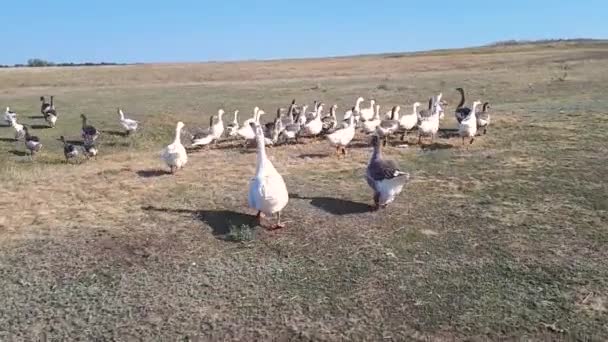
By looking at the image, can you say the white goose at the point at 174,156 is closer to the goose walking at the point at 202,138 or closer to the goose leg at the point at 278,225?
the goose walking at the point at 202,138

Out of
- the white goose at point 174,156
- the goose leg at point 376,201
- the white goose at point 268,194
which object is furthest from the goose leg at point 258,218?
the white goose at point 174,156

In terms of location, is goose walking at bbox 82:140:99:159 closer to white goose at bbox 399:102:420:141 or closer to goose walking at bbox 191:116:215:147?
goose walking at bbox 191:116:215:147

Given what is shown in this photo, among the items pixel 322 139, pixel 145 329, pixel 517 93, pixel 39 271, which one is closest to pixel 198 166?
pixel 322 139

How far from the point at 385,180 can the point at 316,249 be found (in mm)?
2122

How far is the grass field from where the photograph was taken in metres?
7.27

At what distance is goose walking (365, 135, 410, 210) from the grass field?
1.08ft

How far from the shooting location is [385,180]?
34.8 ft

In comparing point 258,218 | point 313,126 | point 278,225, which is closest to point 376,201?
point 278,225

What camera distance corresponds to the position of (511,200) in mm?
11297

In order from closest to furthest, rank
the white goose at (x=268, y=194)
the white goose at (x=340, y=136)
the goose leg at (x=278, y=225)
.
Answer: the white goose at (x=268, y=194) < the goose leg at (x=278, y=225) < the white goose at (x=340, y=136)

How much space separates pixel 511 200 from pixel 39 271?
26.8ft

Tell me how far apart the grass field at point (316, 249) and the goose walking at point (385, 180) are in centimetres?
33

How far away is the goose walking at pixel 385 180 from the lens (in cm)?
1062

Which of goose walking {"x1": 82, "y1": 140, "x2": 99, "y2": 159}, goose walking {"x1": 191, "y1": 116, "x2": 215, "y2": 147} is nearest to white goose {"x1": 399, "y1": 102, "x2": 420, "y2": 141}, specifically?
goose walking {"x1": 191, "y1": 116, "x2": 215, "y2": 147}
